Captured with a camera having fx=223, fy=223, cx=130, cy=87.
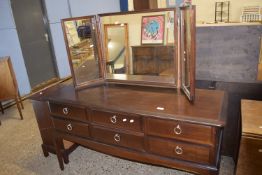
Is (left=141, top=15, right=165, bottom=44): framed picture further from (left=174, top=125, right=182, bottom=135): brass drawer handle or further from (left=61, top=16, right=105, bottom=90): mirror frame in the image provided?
(left=174, top=125, right=182, bottom=135): brass drawer handle

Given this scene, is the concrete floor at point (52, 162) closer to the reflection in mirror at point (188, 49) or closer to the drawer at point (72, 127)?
the drawer at point (72, 127)

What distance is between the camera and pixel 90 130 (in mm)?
1695

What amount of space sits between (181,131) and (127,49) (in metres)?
0.88

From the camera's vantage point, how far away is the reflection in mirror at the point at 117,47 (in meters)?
1.88

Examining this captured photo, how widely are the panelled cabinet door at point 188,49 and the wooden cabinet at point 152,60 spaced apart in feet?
0.38

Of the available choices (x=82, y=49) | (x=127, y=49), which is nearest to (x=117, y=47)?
(x=127, y=49)

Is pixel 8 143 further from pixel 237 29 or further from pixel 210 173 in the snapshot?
pixel 237 29

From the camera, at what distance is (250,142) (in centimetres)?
142

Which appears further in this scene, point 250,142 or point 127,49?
point 127,49

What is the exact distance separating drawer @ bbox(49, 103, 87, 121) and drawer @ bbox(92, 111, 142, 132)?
0.11 m

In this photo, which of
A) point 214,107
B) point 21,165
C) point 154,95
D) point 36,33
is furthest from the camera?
point 36,33

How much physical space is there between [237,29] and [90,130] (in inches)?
58.0

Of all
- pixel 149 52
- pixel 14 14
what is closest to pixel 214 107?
pixel 149 52

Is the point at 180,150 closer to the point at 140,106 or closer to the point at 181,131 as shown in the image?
the point at 181,131
